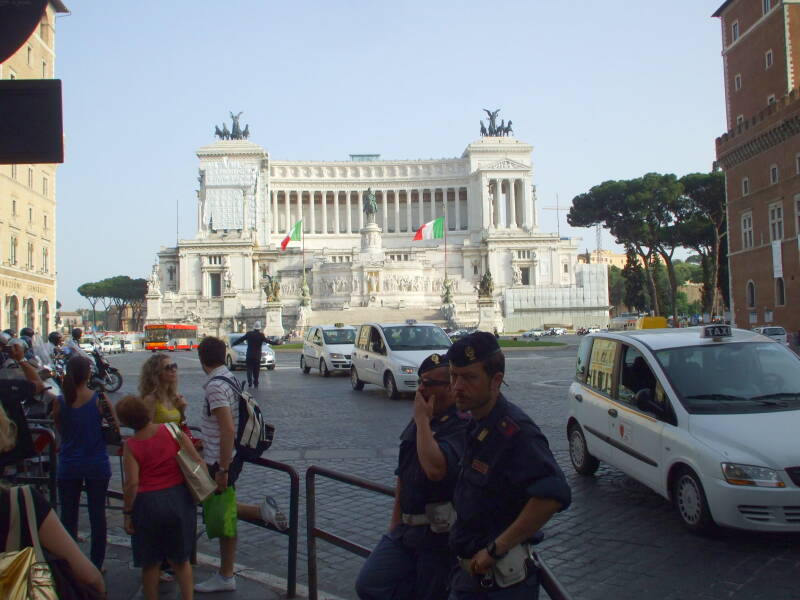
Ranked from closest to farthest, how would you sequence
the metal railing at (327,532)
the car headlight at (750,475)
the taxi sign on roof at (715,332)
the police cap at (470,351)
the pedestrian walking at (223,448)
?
the police cap at (470,351), the metal railing at (327,532), the pedestrian walking at (223,448), the car headlight at (750,475), the taxi sign on roof at (715,332)

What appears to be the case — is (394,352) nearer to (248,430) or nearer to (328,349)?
(328,349)

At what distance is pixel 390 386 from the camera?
1480cm

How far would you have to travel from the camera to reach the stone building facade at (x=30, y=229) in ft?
129

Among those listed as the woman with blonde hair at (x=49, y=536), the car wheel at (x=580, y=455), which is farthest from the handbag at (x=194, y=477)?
the car wheel at (x=580, y=455)

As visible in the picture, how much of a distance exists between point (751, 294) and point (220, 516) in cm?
3958

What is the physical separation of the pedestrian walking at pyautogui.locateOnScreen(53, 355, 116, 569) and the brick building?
3456 cm

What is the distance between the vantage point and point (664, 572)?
190 inches

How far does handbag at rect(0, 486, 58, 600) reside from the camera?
2164 mm

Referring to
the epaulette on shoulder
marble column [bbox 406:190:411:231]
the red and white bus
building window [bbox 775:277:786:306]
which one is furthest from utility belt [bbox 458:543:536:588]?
marble column [bbox 406:190:411:231]

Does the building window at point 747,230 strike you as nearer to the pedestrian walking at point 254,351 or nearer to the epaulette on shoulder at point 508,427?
the pedestrian walking at point 254,351

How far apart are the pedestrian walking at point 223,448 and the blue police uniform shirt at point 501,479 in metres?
2.10

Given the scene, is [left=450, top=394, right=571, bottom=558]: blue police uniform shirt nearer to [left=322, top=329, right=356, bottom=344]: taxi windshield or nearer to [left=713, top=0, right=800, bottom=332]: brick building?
[left=322, top=329, right=356, bottom=344]: taxi windshield

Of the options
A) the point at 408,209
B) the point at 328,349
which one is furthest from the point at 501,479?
the point at 408,209

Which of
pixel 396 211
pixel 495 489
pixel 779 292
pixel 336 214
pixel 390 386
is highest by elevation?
pixel 396 211
